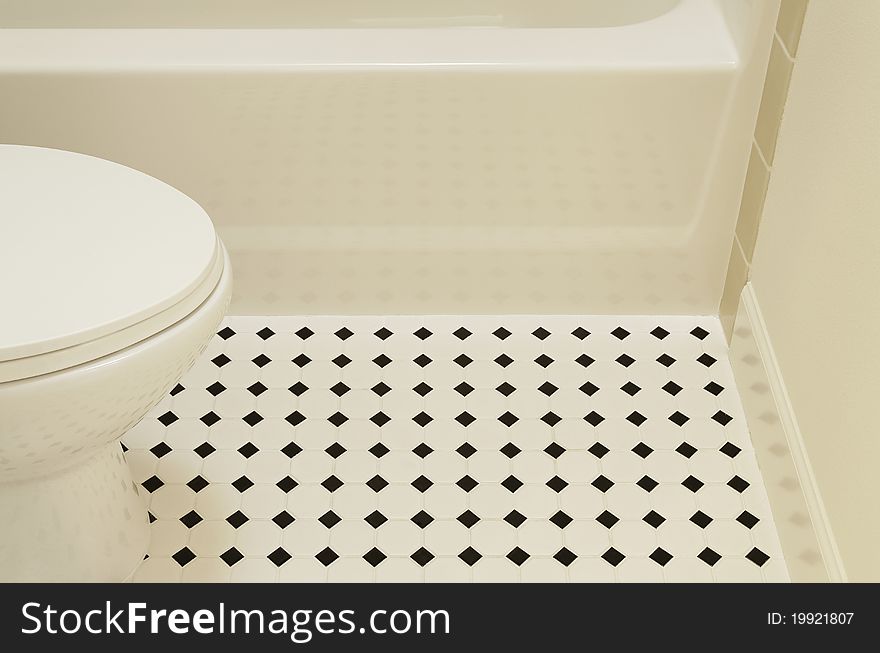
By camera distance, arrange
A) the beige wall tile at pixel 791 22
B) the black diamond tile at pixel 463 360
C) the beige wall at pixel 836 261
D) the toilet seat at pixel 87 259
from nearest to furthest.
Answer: the toilet seat at pixel 87 259
the beige wall at pixel 836 261
the beige wall tile at pixel 791 22
the black diamond tile at pixel 463 360

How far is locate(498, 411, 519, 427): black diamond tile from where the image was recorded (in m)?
1.48

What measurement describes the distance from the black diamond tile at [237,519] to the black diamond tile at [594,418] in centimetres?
51

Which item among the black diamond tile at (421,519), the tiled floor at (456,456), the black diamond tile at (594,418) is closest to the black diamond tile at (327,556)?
the tiled floor at (456,456)

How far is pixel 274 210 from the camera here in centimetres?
152

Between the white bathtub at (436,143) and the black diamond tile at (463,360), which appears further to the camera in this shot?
the black diamond tile at (463,360)

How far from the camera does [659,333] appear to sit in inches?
64.1

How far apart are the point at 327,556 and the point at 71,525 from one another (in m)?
0.32

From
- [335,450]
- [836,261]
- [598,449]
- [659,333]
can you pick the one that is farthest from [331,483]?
[836,261]

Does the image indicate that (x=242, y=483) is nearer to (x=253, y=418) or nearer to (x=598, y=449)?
(x=253, y=418)

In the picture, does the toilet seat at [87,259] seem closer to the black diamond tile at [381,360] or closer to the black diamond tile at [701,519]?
the black diamond tile at [381,360]

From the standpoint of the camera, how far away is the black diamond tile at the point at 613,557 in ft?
4.25

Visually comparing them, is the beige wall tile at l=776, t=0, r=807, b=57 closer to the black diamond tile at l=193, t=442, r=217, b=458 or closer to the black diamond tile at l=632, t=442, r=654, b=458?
the black diamond tile at l=632, t=442, r=654, b=458
